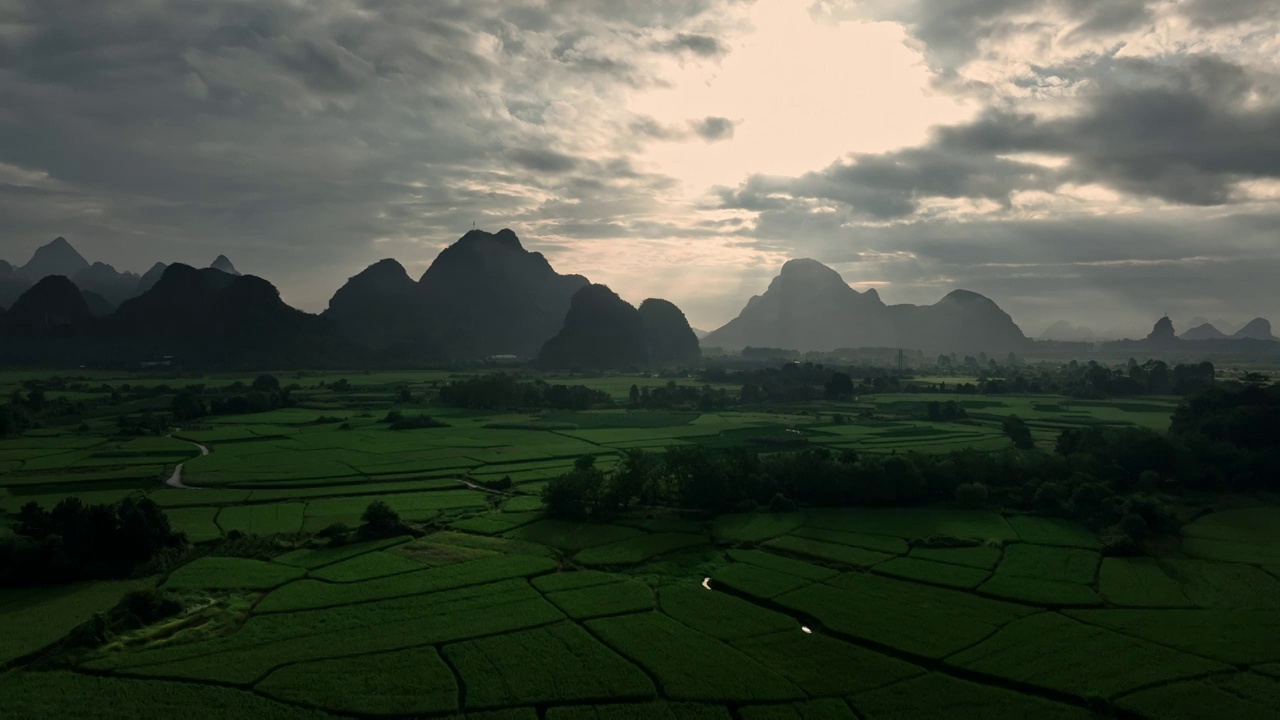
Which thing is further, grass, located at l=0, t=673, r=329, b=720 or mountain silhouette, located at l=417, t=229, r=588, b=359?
mountain silhouette, located at l=417, t=229, r=588, b=359

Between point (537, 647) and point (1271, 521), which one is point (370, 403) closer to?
point (537, 647)

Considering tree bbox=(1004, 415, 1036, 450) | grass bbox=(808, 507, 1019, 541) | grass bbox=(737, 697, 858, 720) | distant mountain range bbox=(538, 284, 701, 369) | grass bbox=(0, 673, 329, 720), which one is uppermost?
distant mountain range bbox=(538, 284, 701, 369)

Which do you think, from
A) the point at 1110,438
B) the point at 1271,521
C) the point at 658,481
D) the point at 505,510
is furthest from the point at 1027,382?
the point at 505,510

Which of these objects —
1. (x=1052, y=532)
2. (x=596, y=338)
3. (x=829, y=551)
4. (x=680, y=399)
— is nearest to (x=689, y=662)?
(x=829, y=551)

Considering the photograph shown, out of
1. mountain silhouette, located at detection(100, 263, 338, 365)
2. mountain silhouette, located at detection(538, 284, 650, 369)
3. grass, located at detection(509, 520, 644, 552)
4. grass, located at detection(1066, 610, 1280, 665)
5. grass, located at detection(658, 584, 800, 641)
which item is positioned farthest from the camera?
mountain silhouette, located at detection(538, 284, 650, 369)

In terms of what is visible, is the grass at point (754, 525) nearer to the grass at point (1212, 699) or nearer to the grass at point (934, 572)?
the grass at point (934, 572)

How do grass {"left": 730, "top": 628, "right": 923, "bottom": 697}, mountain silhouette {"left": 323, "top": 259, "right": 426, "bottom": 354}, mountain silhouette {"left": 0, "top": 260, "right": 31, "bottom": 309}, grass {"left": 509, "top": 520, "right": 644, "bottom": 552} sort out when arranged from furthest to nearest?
mountain silhouette {"left": 323, "top": 259, "right": 426, "bottom": 354}, mountain silhouette {"left": 0, "top": 260, "right": 31, "bottom": 309}, grass {"left": 509, "top": 520, "right": 644, "bottom": 552}, grass {"left": 730, "top": 628, "right": 923, "bottom": 697}

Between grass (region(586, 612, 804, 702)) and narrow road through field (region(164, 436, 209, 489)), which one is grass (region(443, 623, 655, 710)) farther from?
narrow road through field (region(164, 436, 209, 489))

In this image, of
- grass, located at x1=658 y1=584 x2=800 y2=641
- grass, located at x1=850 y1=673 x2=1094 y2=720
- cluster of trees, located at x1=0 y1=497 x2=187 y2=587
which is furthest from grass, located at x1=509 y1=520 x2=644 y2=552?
grass, located at x1=850 y1=673 x2=1094 y2=720
